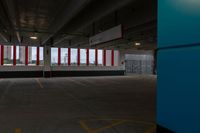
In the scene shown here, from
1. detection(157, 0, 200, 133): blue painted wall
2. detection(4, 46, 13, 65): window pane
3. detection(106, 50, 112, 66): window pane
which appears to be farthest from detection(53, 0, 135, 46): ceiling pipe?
detection(106, 50, 112, 66): window pane

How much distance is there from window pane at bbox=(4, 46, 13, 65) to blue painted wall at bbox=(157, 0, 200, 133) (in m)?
20.2

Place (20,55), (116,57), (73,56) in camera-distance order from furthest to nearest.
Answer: (116,57) < (73,56) < (20,55)

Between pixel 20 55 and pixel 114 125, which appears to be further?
pixel 20 55

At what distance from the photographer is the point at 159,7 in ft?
8.44

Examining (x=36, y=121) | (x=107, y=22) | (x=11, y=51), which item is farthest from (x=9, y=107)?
(x=11, y=51)

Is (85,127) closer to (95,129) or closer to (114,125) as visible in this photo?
(95,129)

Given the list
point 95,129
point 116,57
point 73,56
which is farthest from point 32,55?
point 95,129

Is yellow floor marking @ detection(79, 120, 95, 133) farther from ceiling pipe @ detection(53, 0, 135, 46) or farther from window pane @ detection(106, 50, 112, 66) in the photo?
window pane @ detection(106, 50, 112, 66)

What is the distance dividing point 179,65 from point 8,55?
20653mm

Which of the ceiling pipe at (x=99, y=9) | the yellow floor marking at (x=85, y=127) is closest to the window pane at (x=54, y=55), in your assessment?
the ceiling pipe at (x=99, y=9)

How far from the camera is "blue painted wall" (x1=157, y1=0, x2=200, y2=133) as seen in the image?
2.03 metres

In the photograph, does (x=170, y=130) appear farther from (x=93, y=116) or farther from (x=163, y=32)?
(x=93, y=116)

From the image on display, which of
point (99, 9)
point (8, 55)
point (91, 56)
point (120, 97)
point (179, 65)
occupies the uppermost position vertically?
point (99, 9)

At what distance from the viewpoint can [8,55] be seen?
784 inches
